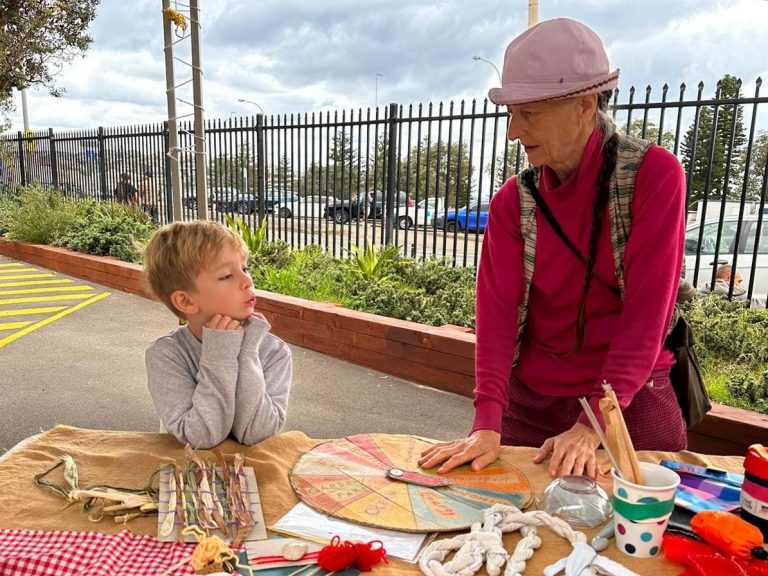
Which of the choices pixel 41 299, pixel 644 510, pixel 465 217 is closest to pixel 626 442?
pixel 644 510

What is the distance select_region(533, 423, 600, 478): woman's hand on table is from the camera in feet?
4.81

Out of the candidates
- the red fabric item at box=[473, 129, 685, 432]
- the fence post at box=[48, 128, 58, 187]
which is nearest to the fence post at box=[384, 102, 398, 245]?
the red fabric item at box=[473, 129, 685, 432]

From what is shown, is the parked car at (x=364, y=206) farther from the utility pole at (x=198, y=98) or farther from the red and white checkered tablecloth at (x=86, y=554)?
the red and white checkered tablecloth at (x=86, y=554)

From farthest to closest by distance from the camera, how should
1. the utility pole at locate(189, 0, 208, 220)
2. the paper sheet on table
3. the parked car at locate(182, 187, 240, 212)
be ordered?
the parked car at locate(182, 187, 240, 212), the utility pole at locate(189, 0, 208, 220), the paper sheet on table

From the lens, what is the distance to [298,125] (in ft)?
26.5

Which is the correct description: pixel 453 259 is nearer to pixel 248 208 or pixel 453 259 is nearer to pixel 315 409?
pixel 315 409

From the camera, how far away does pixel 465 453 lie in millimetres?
1567

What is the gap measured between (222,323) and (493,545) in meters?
0.98

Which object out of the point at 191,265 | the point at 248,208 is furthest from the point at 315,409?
the point at 248,208

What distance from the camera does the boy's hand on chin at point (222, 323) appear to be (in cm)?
177

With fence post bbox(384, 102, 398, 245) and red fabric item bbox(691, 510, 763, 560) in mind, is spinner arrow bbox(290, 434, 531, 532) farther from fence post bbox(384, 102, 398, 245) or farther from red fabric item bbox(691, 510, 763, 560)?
fence post bbox(384, 102, 398, 245)

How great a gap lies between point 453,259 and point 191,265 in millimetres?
4869

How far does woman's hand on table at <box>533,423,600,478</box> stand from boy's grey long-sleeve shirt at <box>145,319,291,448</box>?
772 millimetres

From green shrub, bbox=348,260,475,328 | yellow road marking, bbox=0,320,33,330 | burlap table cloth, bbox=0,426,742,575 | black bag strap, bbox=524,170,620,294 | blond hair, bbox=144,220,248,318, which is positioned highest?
black bag strap, bbox=524,170,620,294
